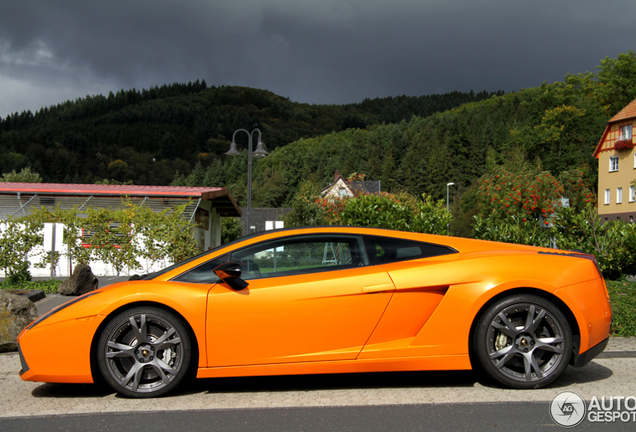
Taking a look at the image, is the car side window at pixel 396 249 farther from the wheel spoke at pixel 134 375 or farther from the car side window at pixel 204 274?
the wheel spoke at pixel 134 375

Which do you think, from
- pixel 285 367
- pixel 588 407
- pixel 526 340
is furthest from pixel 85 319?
pixel 588 407

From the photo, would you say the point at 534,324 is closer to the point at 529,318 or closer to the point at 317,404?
the point at 529,318

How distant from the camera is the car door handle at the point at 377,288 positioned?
3.88 meters

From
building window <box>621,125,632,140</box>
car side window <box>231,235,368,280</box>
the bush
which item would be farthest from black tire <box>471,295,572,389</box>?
building window <box>621,125,632,140</box>

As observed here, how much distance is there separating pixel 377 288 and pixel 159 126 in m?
166

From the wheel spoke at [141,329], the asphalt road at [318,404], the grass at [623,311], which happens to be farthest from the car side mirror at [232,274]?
the grass at [623,311]

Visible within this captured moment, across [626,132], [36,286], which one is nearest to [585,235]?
[36,286]

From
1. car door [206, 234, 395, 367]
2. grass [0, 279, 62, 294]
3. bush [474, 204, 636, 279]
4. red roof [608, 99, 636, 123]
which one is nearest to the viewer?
car door [206, 234, 395, 367]

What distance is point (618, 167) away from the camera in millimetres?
48094

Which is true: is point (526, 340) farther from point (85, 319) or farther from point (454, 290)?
point (85, 319)

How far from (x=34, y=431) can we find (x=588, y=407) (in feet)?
12.2

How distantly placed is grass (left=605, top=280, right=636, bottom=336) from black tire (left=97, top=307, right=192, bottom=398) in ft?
17.3
